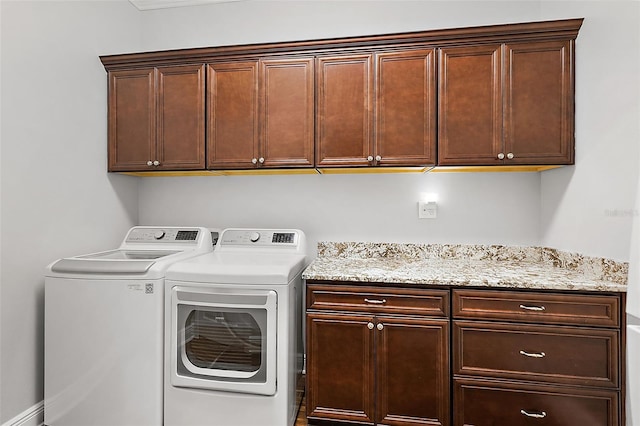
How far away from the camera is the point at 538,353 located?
5.45 feet

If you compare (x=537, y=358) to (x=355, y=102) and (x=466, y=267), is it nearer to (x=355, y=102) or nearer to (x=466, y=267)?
(x=466, y=267)

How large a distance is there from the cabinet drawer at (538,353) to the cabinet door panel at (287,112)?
A: 1340 millimetres

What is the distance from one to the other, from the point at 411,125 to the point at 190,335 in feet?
5.63

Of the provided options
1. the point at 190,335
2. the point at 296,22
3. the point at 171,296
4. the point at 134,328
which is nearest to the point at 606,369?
the point at 190,335

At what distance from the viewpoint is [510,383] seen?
1687mm

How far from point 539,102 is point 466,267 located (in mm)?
1026

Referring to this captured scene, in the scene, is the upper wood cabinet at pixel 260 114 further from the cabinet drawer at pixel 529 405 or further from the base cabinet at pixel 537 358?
the cabinet drawer at pixel 529 405

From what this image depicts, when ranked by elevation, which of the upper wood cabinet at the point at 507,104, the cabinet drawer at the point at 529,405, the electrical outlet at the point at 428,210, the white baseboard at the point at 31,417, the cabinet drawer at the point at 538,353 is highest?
the upper wood cabinet at the point at 507,104

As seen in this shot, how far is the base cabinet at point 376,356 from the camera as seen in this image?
175 cm

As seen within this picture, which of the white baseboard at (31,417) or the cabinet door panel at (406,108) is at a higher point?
the cabinet door panel at (406,108)

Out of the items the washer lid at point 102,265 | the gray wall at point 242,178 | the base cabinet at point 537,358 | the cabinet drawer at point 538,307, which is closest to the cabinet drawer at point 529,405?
the base cabinet at point 537,358

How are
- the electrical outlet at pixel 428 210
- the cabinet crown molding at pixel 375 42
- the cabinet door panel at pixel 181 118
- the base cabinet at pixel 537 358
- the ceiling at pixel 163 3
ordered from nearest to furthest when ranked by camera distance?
the base cabinet at pixel 537 358 → the cabinet crown molding at pixel 375 42 → the cabinet door panel at pixel 181 118 → the electrical outlet at pixel 428 210 → the ceiling at pixel 163 3

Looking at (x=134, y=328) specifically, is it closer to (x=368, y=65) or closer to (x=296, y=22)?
(x=368, y=65)

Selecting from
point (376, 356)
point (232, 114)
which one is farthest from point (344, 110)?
point (376, 356)
